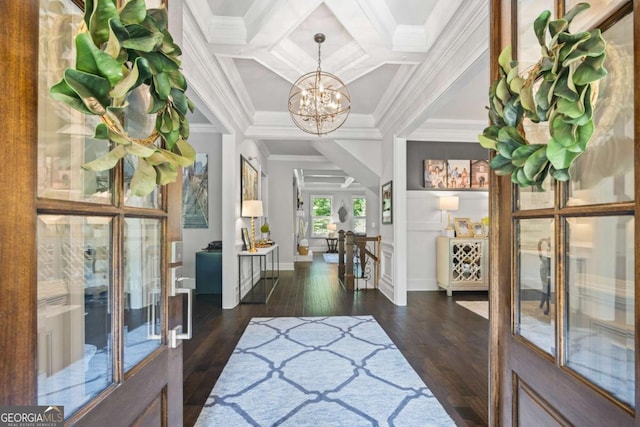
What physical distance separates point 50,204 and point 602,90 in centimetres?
143

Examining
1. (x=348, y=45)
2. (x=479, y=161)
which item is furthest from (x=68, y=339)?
(x=479, y=161)

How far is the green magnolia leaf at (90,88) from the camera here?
585mm

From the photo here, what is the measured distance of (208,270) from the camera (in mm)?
5223

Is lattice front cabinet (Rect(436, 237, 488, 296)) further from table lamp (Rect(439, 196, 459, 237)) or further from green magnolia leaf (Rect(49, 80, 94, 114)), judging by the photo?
green magnolia leaf (Rect(49, 80, 94, 114))

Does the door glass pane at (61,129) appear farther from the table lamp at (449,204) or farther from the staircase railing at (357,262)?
the table lamp at (449,204)

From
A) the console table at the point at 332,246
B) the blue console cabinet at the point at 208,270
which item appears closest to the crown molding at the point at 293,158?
the blue console cabinet at the point at 208,270

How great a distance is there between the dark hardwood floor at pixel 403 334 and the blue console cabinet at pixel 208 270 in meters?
0.25

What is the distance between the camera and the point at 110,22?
0.64m

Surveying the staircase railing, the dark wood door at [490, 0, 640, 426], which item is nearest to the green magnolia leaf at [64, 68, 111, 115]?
the dark wood door at [490, 0, 640, 426]

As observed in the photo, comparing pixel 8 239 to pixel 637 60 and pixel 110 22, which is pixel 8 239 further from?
pixel 637 60

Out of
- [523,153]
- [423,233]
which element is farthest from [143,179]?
[423,233]

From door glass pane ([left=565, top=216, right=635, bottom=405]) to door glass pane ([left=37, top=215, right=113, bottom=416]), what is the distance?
4.53ft

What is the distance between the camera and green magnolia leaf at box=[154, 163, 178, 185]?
904 millimetres

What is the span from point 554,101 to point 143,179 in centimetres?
118
